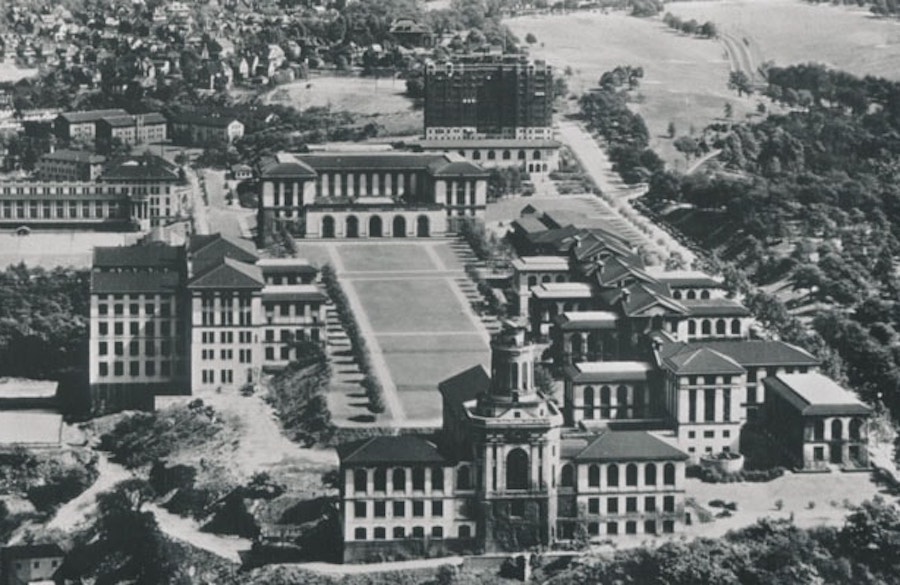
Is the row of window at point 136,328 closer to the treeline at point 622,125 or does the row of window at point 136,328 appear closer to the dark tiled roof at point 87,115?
the treeline at point 622,125

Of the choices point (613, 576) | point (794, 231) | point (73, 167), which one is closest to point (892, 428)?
point (613, 576)

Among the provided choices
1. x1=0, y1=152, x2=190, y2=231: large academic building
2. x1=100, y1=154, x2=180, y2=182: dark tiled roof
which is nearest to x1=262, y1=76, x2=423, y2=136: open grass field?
x1=100, y1=154, x2=180, y2=182: dark tiled roof

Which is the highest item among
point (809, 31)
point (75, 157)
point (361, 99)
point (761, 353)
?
point (809, 31)

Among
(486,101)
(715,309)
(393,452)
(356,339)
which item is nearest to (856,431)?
(715,309)

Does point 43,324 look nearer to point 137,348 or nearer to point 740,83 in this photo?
point 137,348

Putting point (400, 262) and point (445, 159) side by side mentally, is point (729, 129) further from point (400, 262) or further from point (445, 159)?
point (400, 262)

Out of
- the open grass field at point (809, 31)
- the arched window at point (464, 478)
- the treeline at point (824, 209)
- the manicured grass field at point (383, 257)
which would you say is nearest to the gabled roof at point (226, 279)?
the manicured grass field at point (383, 257)

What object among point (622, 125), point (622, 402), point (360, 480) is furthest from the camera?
point (622, 125)

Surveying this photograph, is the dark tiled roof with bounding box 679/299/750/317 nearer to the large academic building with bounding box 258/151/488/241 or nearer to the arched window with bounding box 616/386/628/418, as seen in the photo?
the arched window with bounding box 616/386/628/418
